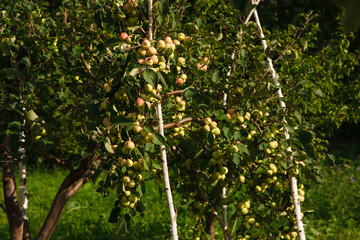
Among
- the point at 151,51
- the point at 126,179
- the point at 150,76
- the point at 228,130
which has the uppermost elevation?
the point at 151,51

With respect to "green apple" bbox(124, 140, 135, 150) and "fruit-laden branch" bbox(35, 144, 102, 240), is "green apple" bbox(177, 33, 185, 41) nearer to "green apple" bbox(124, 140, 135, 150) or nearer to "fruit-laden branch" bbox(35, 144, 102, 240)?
"green apple" bbox(124, 140, 135, 150)

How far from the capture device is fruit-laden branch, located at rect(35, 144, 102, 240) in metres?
2.38

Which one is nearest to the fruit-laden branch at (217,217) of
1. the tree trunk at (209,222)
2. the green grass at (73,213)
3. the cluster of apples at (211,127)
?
the tree trunk at (209,222)

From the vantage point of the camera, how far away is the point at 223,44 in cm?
218

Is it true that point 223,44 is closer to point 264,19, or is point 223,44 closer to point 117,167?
point 117,167

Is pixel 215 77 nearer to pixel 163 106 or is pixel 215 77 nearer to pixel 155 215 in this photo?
pixel 163 106

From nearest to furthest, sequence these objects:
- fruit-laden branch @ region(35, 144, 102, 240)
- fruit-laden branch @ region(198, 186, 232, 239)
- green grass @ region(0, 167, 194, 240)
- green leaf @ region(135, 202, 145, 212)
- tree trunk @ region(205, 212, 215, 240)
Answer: green leaf @ region(135, 202, 145, 212) < fruit-laden branch @ region(198, 186, 232, 239) < fruit-laden branch @ region(35, 144, 102, 240) < tree trunk @ region(205, 212, 215, 240) < green grass @ region(0, 167, 194, 240)

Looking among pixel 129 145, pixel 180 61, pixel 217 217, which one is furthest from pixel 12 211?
pixel 180 61

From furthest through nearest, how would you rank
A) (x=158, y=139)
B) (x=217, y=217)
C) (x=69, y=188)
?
1. (x=69, y=188)
2. (x=217, y=217)
3. (x=158, y=139)

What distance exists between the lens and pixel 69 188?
2.40 m

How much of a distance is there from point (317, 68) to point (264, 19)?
472cm

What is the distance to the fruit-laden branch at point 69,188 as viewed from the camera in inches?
93.5

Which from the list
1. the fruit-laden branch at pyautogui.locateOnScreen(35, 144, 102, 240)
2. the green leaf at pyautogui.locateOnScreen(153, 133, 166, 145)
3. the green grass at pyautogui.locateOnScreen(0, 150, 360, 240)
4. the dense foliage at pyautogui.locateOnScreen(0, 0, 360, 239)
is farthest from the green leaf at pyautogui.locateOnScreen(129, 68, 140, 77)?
the green grass at pyautogui.locateOnScreen(0, 150, 360, 240)

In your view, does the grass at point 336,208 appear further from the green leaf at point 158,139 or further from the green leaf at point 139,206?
the green leaf at point 158,139
